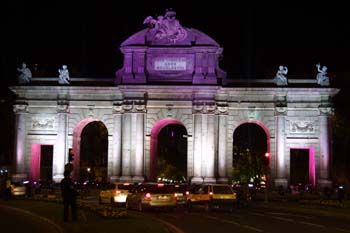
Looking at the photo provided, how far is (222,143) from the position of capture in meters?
72.2

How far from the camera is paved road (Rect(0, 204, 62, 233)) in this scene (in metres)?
29.7

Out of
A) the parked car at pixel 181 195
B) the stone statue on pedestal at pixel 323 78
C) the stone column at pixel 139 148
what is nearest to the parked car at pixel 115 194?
the parked car at pixel 181 195

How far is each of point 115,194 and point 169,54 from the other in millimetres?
25658

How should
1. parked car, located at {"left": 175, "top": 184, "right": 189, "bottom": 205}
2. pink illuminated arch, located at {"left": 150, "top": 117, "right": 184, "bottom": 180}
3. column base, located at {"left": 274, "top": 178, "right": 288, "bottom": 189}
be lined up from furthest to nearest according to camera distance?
pink illuminated arch, located at {"left": 150, "top": 117, "right": 184, "bottom": 180}, column base, located at {"left": 274, "top": 178, "right": 288, "bottom": 189}, parked car, located at {"left": 175, "top": 184, "right": 189, "bottom": 205}

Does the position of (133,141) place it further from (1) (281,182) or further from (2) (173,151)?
(2) (173,151)

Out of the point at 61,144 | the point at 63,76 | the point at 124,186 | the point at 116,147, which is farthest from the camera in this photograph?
the point at 63,76

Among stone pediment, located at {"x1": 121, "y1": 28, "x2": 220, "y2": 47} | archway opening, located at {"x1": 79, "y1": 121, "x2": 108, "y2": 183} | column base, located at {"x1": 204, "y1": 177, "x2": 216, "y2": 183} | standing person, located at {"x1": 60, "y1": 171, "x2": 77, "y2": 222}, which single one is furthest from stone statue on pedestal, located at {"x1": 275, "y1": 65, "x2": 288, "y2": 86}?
standing person, located at {"x1": 60, "y1": 171, "x2": 77, "y2": 222}

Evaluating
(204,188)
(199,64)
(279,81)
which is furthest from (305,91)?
(204,188)

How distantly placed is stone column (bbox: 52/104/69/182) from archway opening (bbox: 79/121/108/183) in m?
20.4

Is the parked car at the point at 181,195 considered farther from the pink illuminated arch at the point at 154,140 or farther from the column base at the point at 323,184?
the column base at the point at 323,184

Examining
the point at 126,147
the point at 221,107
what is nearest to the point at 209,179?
the point at 221,107

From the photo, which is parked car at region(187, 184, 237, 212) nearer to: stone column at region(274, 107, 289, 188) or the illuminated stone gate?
the illuminated stone gate

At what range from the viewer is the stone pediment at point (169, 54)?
71938 millimetres

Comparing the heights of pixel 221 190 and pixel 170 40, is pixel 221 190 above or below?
below
